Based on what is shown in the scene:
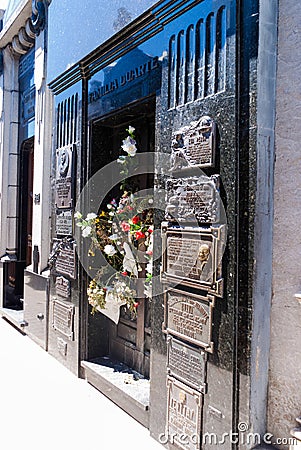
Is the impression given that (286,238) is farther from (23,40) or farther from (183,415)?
(23,40)

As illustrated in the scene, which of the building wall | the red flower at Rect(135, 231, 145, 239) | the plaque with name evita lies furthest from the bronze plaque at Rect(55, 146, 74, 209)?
the building wall

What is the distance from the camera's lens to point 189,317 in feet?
10.5

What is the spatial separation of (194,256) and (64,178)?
8.98ft

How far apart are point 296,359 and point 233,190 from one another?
1.13 m

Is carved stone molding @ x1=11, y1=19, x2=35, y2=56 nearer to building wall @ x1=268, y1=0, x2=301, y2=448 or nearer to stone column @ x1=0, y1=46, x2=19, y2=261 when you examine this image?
stone column @ x1=0, y1=46, x2=19, y2=261

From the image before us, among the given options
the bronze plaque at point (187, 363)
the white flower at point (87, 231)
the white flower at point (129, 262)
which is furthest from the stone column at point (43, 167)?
the bronze plaque at point (187, 363)

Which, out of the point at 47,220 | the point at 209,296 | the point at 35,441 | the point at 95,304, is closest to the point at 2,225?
the point at 47,220

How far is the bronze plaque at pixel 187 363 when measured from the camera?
3059 millimetres

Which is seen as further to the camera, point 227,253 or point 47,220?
point 47,220

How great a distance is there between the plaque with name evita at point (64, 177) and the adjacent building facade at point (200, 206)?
0.31 feet

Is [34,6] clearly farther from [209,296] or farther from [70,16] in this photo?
[209,296]

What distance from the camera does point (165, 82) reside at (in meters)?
3.53

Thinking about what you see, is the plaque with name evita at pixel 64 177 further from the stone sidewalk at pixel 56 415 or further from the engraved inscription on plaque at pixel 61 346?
the stone sidewalk at pixel 56 415

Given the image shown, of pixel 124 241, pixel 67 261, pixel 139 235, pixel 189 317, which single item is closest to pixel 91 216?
pixel 124 241
